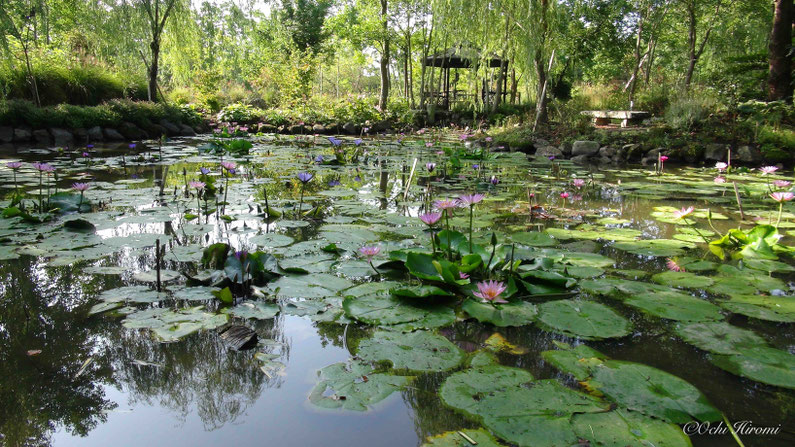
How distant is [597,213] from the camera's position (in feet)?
10.8

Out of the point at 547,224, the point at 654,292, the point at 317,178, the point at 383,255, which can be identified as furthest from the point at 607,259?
the point at 317,178

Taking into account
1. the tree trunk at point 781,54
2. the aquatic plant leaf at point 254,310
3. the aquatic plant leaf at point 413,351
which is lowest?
Answer: the aquatic plant leaf at point 413,351

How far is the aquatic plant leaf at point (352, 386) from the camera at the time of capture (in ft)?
3.44

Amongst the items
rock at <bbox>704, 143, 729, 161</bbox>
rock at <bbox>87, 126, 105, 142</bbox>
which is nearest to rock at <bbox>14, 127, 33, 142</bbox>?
rock at <bbox>87, 126, 105, 142</bbox>

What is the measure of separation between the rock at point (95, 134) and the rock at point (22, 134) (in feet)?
2.56

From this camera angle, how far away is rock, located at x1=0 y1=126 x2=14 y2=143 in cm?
666

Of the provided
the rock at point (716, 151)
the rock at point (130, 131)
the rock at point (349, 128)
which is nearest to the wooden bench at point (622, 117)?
the rock at point (716, 151)

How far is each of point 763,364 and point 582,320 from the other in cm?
47

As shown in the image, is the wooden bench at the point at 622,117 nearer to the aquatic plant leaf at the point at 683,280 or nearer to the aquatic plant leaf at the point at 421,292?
the aquatic plant leaf at the point at 683,280

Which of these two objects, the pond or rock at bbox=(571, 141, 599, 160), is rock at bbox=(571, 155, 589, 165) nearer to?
rock at bbox=(571, 141, 599, 160)

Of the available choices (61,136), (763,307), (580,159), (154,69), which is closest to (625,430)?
(763,307)

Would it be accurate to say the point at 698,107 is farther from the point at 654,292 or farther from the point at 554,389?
the point at 554,389

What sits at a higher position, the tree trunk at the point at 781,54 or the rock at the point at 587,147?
the tree trunk at the point at 781,54

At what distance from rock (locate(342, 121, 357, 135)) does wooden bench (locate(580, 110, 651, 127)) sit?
19.5ft
